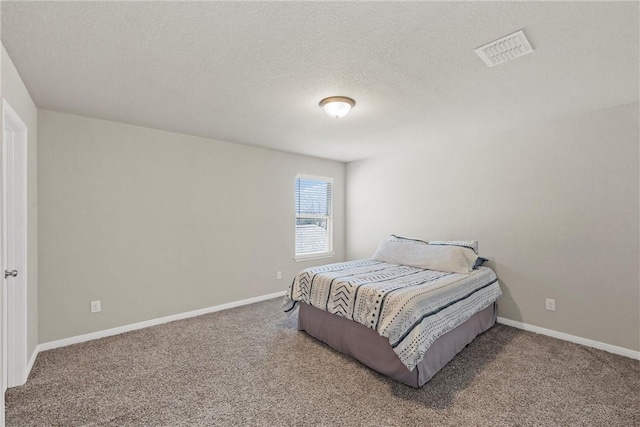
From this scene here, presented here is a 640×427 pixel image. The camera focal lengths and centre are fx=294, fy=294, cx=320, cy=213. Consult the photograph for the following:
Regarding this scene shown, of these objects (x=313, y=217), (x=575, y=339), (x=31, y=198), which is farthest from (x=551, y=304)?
(x=31, y=198)

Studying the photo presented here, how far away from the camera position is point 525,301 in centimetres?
330

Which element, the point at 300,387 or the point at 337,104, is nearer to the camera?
Answer: the point at 300,387

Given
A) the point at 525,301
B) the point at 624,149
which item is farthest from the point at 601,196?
the point at 525,301

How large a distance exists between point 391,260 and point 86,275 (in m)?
3.40

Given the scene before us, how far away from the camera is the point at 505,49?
1774mm

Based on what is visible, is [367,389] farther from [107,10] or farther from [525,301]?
[107,10]

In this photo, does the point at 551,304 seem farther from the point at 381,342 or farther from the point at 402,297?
the point at 381,342

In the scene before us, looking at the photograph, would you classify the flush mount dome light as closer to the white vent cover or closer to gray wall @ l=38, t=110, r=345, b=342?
the white vent cover

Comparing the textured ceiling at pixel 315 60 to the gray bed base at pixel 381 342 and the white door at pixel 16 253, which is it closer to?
the white door at pixel 16 253

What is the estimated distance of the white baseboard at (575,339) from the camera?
2677 mm

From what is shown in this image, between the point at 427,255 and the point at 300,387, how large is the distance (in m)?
2.08

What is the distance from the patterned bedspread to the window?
1591 millimetres

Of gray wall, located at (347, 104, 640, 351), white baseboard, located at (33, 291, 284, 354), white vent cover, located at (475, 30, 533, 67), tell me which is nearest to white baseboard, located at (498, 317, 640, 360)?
gray wall, located at (347, 104, 640, 351)

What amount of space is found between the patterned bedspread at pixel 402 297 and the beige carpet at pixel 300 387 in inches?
14.5
